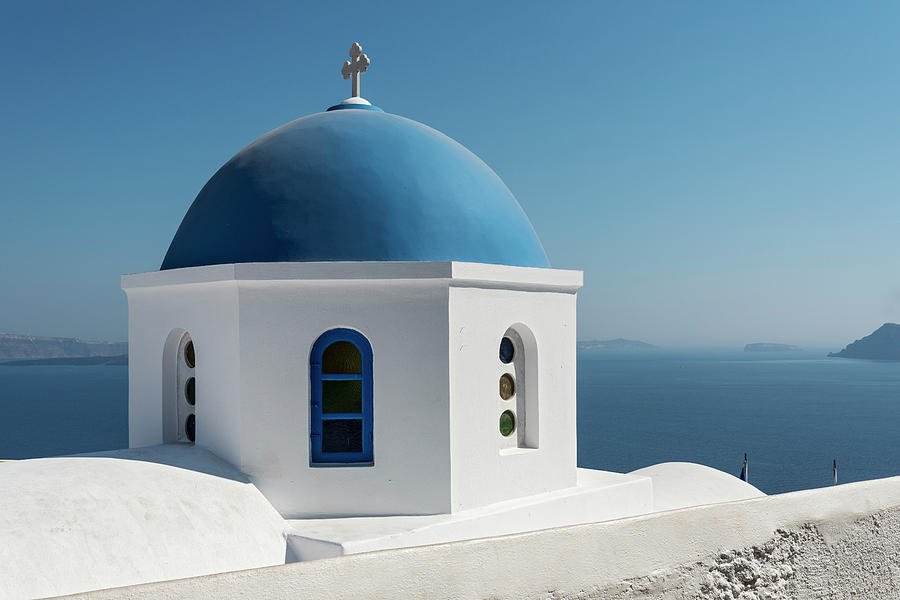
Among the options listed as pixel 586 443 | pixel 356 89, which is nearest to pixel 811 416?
pixel 586 443

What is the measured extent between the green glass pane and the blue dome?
78cm

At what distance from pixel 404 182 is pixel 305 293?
148 cm

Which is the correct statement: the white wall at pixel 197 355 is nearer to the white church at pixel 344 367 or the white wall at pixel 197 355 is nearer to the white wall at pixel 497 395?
the white church at pixel 344 367

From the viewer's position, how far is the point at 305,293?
22.2 ft

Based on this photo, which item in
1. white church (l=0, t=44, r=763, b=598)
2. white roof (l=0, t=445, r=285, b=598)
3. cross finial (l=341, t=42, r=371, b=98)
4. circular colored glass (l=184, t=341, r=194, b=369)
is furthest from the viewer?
cross finial (l=341, t=42, r=371, b=98)

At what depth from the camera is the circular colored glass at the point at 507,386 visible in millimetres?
7773

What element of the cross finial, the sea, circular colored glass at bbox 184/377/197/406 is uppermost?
the cross finial

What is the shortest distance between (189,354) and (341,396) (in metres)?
1.83

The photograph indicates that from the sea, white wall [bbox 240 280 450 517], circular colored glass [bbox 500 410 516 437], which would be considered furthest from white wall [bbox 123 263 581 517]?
the sea

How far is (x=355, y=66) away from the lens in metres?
9.16

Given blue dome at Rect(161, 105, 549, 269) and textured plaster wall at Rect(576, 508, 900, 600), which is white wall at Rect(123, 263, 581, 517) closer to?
blue dome at Rect(161, 105, 549, 269)

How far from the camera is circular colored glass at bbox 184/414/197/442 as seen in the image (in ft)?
25.5

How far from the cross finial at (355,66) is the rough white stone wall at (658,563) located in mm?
6793

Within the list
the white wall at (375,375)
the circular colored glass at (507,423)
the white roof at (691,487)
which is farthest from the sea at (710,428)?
the white wall at (375,375)
